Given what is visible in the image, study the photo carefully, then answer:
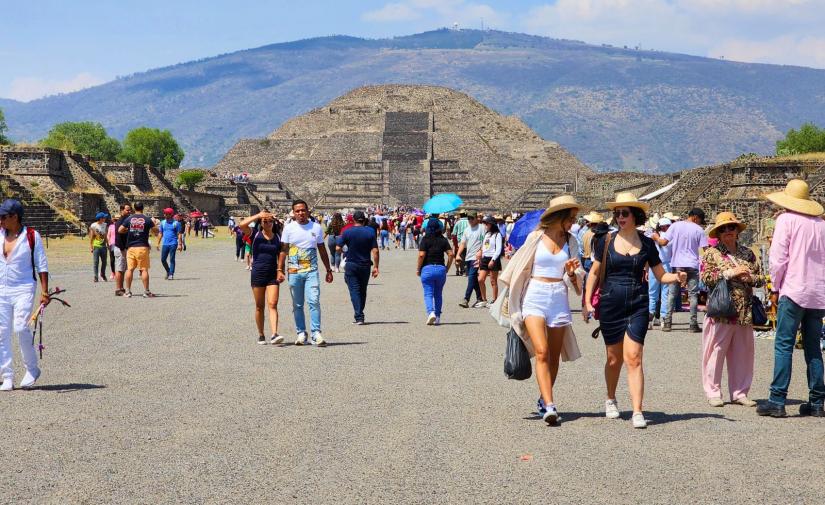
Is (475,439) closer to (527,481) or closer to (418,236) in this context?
(527,481)

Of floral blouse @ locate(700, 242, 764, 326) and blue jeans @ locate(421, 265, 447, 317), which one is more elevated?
floral blouse @ locate(700, 242, 764, 326)

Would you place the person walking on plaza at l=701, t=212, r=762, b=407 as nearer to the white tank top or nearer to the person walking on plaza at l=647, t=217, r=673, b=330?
the white tank top

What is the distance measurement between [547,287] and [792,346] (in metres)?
1.95

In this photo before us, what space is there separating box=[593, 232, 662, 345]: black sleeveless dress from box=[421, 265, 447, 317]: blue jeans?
6.98m

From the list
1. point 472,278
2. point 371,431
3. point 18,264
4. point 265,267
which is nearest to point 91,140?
point 472,278

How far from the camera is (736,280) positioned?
9211 mm

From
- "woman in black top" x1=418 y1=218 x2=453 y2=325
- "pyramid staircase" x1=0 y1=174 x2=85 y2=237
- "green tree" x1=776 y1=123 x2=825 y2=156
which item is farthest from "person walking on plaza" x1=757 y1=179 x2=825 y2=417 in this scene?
"green tree" x1=776 y1=123 x2=825 y2=156

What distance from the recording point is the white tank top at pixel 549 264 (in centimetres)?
824

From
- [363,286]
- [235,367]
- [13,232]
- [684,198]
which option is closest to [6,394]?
[13,232]

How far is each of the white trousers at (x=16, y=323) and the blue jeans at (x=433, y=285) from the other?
21.6ft

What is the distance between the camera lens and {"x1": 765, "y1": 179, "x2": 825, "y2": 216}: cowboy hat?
857 cm

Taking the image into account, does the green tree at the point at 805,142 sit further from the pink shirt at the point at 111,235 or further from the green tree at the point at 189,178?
the pink shirt at the point at 111,235

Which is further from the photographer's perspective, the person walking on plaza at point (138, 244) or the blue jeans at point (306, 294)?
the person walking on plaza at point (138, 244)

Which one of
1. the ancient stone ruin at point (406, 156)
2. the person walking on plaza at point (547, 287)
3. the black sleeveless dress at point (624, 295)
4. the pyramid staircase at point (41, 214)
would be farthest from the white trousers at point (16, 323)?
the ancient stone ruin at point (406, 156)
